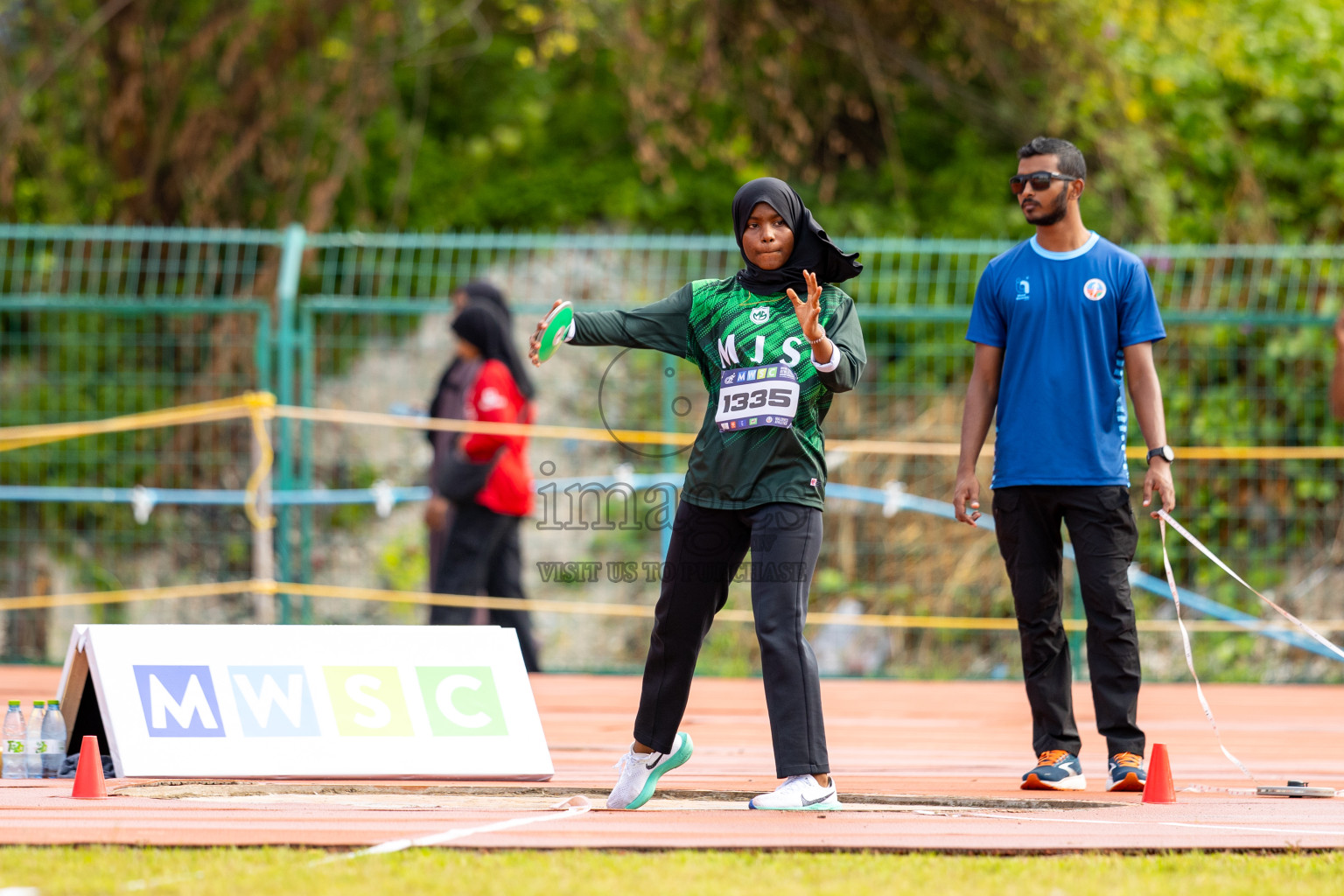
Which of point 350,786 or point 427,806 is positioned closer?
point 427,806

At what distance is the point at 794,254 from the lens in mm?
4125

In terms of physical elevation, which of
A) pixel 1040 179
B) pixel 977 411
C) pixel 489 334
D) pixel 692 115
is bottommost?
pixel 977 411

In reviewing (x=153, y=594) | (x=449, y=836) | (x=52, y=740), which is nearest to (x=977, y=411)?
(x=449, y=836)

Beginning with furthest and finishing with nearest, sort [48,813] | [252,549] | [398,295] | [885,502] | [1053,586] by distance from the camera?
[398,295] < [252,549] < [885,502] < [1053,586] < [48,813]

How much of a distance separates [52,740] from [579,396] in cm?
677

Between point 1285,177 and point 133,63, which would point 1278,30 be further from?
point 133,63

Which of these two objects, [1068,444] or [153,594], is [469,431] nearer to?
[153,594]

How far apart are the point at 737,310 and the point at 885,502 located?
4.80 m

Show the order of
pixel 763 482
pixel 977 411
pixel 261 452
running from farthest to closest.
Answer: pixel 261 452 < pixel 977 411 < pixel 763 482

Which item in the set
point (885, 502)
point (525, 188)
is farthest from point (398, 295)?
point (885, 502)

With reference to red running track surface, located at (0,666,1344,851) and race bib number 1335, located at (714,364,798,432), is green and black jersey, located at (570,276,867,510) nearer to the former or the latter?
race bib number 1335, located at (714,364,798,432)

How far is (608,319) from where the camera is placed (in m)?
4.18

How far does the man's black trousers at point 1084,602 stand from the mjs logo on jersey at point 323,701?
1.59 metres

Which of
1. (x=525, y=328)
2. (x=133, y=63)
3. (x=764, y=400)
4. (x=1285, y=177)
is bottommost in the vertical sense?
(x=764, y=400)
